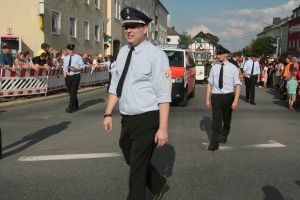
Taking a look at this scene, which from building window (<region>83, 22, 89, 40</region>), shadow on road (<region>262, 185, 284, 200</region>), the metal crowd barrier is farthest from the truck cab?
building window (<region>83, 22, 89, 40</region>)

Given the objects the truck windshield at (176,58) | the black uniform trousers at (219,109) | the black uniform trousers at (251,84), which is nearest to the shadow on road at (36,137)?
the black uniform trousers at (219,109)

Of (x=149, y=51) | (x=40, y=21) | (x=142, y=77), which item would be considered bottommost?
(x=142, y=77)

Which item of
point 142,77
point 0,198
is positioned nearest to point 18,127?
point 0,198

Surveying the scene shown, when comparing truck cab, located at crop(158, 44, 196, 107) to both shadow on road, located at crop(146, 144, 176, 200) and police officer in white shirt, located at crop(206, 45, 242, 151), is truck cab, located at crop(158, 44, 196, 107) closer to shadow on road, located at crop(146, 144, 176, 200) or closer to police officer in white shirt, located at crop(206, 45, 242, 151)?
police officer in white shirt, located at crop(206, 45, 242, 151)

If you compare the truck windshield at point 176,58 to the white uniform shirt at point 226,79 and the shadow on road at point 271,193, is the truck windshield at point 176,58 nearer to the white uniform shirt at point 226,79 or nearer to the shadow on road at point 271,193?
the white uniform shirt at point 226,79

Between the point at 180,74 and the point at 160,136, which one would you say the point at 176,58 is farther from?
the point at 160,136

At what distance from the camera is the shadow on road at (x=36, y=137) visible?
6621 millimetres

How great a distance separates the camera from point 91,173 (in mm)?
5121

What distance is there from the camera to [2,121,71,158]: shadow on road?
261 inches

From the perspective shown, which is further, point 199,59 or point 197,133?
point 199,59

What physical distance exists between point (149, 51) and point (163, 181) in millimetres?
1374

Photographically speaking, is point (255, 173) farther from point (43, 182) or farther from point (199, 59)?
point (199, 59)

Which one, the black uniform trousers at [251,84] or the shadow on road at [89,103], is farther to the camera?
the black uniform trousers at [251,84]

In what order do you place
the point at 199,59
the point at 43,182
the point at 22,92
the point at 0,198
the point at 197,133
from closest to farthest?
the point at 0,198 → the point at 43,182 → the point at 197,133 → the point at 22,92 → the point at 199,59
